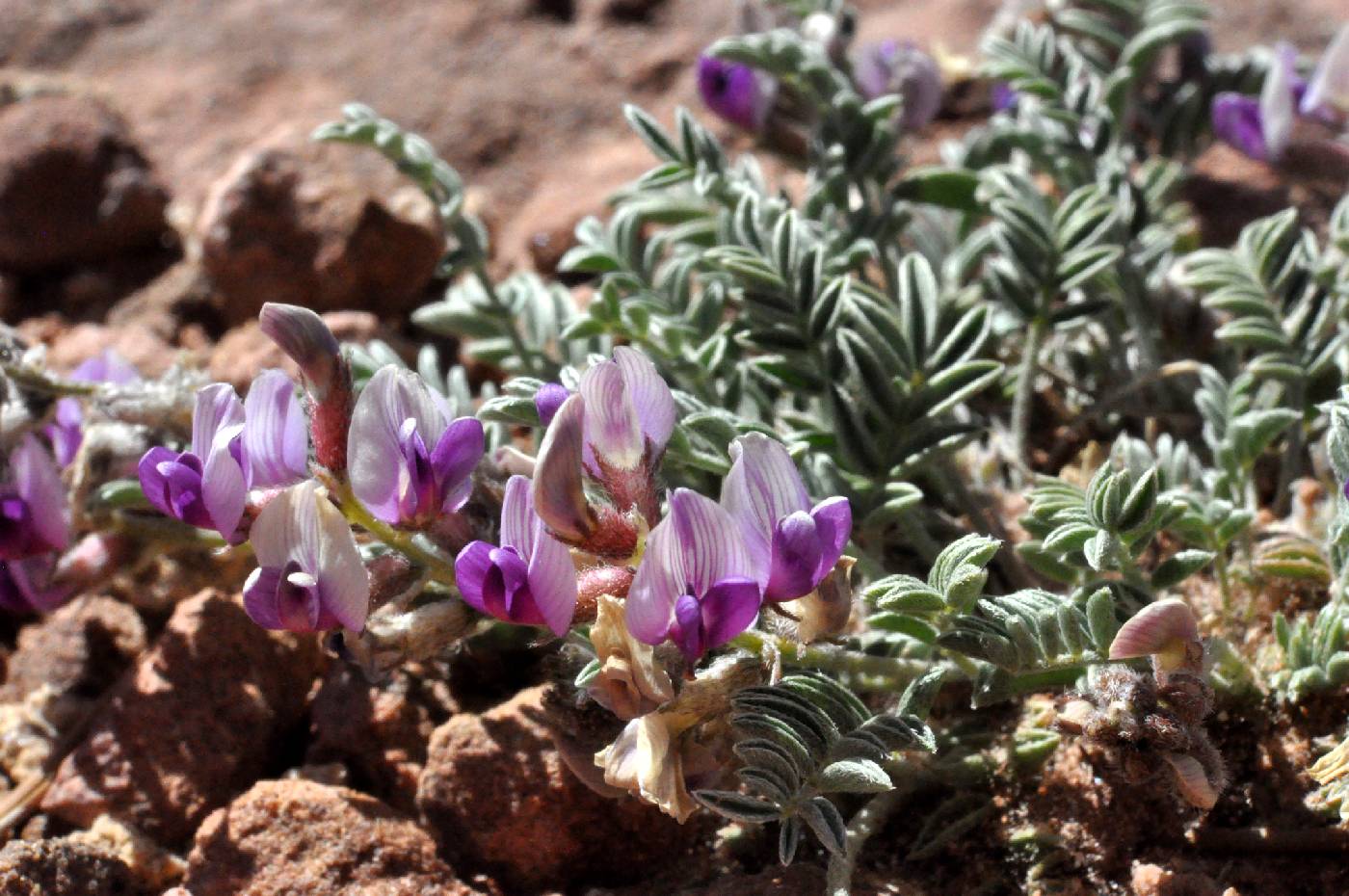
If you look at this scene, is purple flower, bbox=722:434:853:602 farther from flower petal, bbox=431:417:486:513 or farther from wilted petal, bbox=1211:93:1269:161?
wilted petal, bbox=1211:93:1269:161

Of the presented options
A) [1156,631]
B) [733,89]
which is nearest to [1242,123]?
[733,89]

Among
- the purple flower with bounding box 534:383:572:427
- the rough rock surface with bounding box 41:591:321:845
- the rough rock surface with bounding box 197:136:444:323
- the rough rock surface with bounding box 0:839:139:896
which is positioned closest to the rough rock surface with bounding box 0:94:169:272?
the rough rock surface with bounding box 197:136:444:323

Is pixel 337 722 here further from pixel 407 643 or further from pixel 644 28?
pixel 644 28

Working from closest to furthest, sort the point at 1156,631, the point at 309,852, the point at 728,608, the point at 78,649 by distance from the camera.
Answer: the point at 728,608 → the point at 1156,631 → the point at 309,852 → the point at 78,649

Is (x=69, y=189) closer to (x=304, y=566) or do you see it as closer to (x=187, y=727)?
(x=187, y=727)

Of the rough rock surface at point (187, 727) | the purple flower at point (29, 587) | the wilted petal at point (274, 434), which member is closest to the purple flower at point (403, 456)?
the wilted petal at point (274, 434)

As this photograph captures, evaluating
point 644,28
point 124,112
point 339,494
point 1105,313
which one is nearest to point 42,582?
point 339,494

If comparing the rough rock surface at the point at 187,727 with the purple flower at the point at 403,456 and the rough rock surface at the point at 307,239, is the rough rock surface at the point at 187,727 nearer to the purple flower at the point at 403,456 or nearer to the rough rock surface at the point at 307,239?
the purple flower at the point at 403,456
